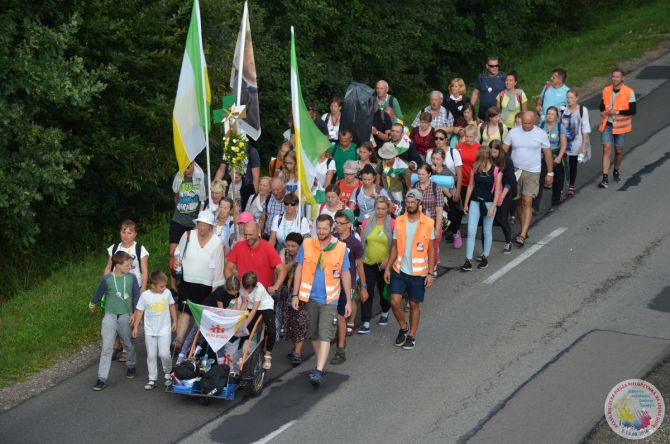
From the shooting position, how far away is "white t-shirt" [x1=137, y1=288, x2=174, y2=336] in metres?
11.7

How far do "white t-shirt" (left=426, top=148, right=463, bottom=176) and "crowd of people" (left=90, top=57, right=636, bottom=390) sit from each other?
0.03 meters

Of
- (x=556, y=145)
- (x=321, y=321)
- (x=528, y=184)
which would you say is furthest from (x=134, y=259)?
(x=556, y=145)

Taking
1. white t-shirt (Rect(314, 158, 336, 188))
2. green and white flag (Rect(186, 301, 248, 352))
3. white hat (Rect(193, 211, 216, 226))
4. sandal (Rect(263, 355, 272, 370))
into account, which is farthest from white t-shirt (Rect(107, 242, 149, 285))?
white t-shirt (Rect(314, 158, 336, 188))

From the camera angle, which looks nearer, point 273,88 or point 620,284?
point 620,284

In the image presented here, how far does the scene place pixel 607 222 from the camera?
1628cm

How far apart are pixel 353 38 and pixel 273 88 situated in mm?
3238

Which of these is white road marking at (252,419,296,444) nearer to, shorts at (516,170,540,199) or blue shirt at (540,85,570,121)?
shorts at (516,170,540,199)

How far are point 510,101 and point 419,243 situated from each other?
5.61 meters

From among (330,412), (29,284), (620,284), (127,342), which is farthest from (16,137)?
(620,284)

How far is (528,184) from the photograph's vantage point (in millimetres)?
15680

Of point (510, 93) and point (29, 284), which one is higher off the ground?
point (510, 93)

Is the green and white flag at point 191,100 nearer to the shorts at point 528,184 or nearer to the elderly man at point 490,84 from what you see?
the shorts at point 528,184

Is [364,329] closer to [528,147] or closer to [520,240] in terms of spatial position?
[520,240]

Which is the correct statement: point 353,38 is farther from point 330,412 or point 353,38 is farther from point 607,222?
point 330,412
